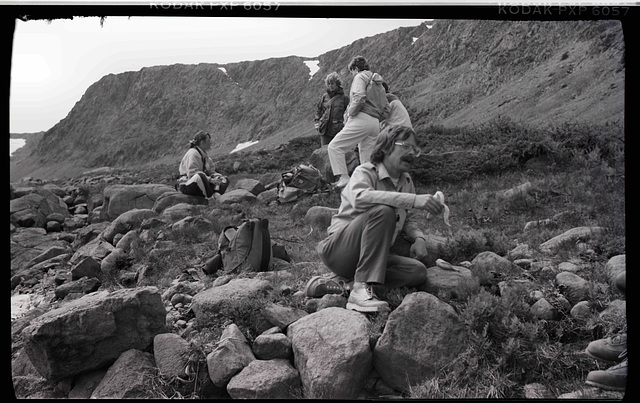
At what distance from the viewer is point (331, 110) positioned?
6742mm

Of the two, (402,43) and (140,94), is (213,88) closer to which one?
(140,94)

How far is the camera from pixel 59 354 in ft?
10.6

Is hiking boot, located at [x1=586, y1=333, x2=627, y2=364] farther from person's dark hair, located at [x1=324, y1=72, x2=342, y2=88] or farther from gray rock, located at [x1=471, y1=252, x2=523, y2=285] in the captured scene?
person's dark hair, located at [x1=324, y1=72, x2=342, y2=88]

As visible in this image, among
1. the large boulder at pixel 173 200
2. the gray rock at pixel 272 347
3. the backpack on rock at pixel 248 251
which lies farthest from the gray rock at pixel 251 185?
the gray rock at pixel 272 347

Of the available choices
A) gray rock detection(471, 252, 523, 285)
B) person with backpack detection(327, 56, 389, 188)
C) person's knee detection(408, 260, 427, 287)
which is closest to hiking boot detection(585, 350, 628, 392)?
gray rock detection(471, 252, 523, 285)

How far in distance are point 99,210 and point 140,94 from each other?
7.65ft

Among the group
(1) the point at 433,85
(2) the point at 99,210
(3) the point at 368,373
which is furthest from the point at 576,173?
(2) the point at 99,210

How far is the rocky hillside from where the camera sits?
171 inches

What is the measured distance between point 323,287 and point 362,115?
9.07 feet

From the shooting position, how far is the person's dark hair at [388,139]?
11.9ft

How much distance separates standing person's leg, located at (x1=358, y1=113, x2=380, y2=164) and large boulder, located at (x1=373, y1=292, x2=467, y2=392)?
2.97 m

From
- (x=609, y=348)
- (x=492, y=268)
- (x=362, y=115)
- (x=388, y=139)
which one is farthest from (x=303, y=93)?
(x=609, y=348)

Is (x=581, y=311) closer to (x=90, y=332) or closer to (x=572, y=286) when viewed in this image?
(x=572, y=286)
